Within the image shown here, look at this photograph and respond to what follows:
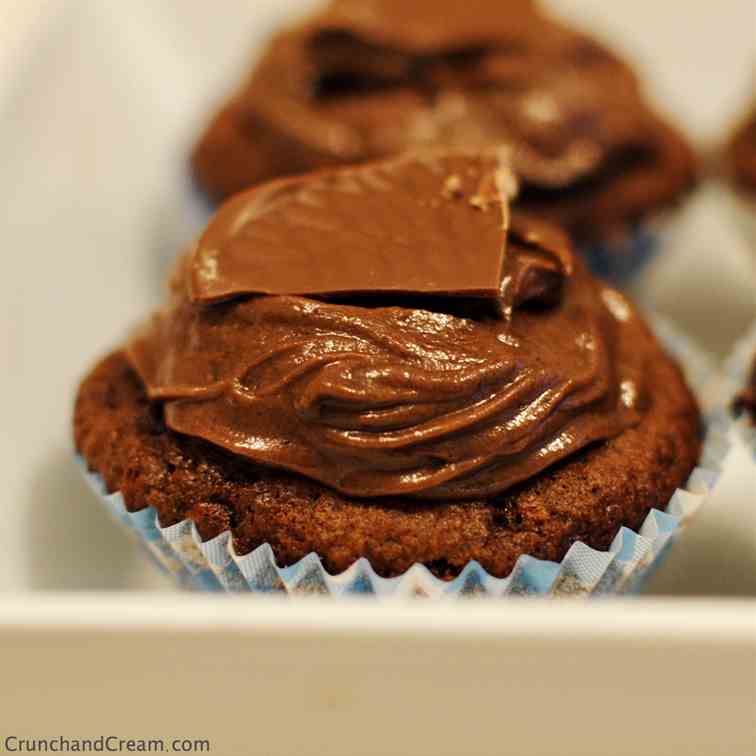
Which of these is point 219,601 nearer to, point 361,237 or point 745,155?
point 361,237

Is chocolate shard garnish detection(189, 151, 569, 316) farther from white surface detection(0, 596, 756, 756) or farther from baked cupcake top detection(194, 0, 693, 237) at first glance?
baked cupcake top detection(194, 0, 693, 237)

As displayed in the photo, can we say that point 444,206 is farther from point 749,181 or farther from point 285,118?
point 749,181

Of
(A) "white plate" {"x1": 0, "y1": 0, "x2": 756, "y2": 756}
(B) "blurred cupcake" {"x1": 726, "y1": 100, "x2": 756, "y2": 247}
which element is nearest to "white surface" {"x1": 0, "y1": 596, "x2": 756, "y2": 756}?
(A) "white plate" {"x1": 0, "y1": 0, "x2": 756, "y2": 756}

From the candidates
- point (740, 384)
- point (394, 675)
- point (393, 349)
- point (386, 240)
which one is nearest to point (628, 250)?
point (740, 384)

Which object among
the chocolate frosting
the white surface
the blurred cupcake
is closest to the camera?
the white surface

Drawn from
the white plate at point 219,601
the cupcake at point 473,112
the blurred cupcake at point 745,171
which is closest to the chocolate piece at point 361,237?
the white plate at point 219,601

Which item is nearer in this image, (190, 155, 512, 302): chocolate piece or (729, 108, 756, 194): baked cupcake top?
(190, 155, 512, 302): chocolate piece

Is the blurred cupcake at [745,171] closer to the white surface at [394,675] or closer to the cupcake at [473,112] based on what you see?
the cupcake at [473,112]
